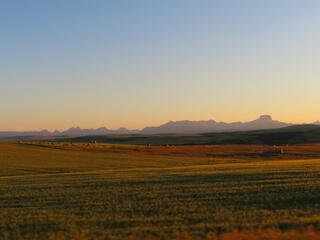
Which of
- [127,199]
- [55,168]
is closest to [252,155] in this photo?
[55,168]

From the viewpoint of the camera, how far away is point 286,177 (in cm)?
2175

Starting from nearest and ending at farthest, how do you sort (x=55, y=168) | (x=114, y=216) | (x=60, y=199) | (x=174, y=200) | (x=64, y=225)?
1. (x=64, y=225)
2. (x=114, y=216)
3. (x=174, y=200)
4. (x=60, y=199)
5. (x=55, y=168)

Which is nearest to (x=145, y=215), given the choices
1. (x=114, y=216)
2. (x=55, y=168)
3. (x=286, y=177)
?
(x=114, y=216)

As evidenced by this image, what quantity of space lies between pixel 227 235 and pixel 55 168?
32.8m

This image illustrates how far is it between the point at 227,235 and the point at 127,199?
769 cm

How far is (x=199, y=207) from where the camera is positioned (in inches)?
570

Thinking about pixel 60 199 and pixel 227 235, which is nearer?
pixel 227 235

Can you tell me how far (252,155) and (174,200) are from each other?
4681 centimetres

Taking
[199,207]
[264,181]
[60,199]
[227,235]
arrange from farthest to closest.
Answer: [264,181] < [60,199] < [199,207] < [227,235]

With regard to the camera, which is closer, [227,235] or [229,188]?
[227,235]

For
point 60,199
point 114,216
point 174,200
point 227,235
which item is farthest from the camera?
point 60,199

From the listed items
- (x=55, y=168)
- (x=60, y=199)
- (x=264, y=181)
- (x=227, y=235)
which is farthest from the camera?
(x=55, y=168)

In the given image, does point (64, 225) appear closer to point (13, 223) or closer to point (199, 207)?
point (13, 223)

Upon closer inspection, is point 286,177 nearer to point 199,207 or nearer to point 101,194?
point 199,207
